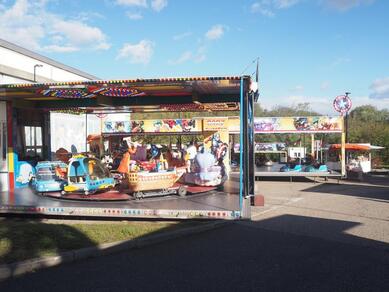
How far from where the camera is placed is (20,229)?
8.91 m

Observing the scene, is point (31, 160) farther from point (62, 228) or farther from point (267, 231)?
point (267, 231)

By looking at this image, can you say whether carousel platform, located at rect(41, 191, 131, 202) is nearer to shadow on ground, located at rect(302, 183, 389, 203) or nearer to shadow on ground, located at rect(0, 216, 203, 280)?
shadow on ground, located at rect(0, 216, 203, 280)

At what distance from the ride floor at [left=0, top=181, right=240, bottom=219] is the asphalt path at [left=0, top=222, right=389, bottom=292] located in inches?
44.7

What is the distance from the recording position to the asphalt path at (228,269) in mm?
5840


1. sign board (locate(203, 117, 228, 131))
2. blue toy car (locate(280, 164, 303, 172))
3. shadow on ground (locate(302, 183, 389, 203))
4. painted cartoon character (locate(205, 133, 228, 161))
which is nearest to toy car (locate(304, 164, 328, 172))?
blue toy car (locate(280, 164, 303, 172))

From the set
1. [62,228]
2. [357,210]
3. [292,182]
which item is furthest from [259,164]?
[62,228]

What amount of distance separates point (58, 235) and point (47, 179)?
4483mm

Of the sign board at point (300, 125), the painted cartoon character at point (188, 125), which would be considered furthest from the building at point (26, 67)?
the sign board at point (300, 125)

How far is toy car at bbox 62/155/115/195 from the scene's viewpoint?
1196 cm

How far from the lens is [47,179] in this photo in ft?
41.0

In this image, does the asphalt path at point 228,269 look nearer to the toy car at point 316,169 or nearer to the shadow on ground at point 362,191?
the shadow on ground at point 362,191

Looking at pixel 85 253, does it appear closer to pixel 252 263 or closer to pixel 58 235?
pixel 58 235

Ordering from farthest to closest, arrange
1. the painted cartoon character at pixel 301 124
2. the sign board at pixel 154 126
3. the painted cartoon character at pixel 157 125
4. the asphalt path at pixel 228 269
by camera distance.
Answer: the painted cartoon character at pixel 157 125, the sign board at pixel 154 126, the painted cartoon character at pixel 301 124, the asphalt path at pixel 228 269

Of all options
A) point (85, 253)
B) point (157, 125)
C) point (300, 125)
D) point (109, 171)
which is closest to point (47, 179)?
point (109, 171)
